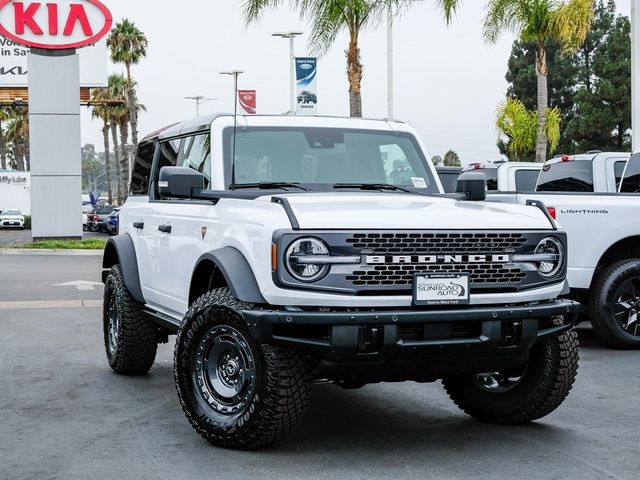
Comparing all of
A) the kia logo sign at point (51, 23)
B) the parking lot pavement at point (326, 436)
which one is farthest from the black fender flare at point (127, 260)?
the kia logo sign at point (51, 23)

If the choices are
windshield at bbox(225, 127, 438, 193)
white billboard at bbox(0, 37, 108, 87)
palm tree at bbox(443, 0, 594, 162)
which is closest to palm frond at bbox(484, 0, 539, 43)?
palm tree at bbox(443, 0, 594, 162)

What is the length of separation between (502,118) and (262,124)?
3369 centimetres

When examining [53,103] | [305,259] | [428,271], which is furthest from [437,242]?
[53,103]

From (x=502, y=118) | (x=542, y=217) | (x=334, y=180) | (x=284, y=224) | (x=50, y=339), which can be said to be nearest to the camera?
(x=284, y=224)

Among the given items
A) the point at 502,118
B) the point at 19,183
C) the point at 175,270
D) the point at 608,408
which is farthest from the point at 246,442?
the point at 19,183

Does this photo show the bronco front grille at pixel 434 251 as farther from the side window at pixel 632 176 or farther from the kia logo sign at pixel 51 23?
the kia logo sign at pixel 51 23

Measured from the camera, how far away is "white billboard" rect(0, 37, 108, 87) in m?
63.4

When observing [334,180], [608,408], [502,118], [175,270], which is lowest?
[608,408]

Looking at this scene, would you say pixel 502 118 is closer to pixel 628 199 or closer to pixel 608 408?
pixel 628 199

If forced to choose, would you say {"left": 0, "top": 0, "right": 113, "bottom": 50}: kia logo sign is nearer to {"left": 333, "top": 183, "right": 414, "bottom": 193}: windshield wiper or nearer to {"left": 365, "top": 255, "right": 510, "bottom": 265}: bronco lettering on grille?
{"left": 333, "top": 183, "right": 414, "bottom": 193}: windshield wiper

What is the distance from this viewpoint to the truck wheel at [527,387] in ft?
20.3

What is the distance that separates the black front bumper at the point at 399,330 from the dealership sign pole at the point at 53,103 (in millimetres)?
29205

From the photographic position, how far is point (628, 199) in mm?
10156

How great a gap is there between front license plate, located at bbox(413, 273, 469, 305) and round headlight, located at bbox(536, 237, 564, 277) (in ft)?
1.92
